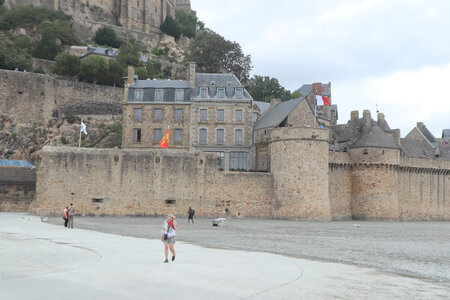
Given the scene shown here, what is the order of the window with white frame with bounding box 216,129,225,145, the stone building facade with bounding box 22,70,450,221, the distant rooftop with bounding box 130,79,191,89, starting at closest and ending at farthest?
the stone building facade with bounding box 22,70,450,221 → the window with white frame with bounding box 216,129,225,145 → the distant rooftop with bounding box 130,79,191,89

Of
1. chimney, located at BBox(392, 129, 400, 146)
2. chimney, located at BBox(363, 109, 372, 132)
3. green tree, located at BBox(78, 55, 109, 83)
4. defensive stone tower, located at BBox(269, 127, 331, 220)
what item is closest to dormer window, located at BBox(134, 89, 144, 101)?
defensive stone tower, located at BBox(269, 127, 331, 220)

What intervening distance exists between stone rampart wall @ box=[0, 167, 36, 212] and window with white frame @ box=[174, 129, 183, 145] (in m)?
12.4

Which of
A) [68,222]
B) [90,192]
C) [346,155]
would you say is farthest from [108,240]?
[346,155]

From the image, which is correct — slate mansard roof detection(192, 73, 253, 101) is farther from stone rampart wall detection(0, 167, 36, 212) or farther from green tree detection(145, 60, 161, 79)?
green tree detection(145, 60, 161, 79)

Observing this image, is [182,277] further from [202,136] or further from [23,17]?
[23,17]

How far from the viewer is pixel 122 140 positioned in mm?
42000

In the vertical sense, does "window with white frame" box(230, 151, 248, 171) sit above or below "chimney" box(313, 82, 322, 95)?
below

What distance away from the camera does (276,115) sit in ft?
135

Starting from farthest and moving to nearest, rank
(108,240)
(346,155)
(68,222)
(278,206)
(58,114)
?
(58,114) → (346,155) → (278,206) → (68,222) → (108,240)

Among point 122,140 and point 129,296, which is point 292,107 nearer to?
point 122,140

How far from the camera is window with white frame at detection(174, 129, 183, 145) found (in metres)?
41.9

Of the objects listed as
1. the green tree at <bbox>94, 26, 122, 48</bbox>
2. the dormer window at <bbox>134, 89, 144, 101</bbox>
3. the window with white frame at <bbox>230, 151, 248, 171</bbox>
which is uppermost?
the green tree at <bbox>94, 26, 122, 48</bbox>

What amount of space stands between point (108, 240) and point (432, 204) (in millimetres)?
32393

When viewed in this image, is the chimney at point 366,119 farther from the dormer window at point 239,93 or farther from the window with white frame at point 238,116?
the dormer window at point 239,93
